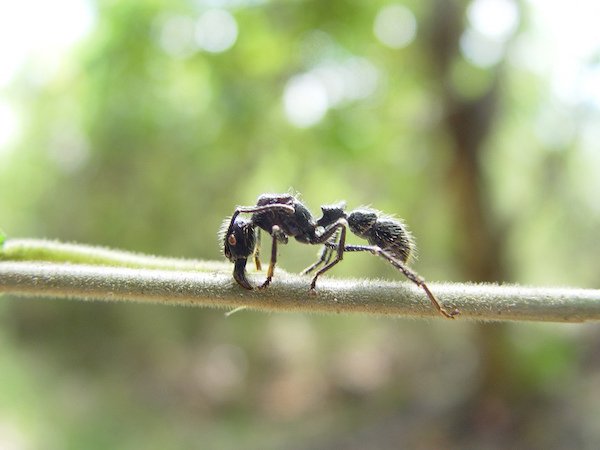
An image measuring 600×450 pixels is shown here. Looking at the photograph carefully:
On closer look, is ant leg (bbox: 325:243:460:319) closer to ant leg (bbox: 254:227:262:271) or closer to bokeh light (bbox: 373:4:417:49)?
ant leg (bbox: 254:227:262:271)

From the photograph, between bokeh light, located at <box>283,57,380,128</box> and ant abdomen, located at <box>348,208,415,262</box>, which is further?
bokeh light, located at <box>283,57,380,128</box>

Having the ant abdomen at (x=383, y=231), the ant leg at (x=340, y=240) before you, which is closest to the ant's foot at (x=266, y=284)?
the ant leg at (x=340, y=240)

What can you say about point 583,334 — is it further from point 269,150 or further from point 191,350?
point 191,350

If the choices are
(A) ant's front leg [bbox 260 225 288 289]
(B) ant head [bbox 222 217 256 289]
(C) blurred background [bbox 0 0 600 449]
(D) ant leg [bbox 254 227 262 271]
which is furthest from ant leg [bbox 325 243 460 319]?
(C) blurred background [bbox 0 0 600 449]

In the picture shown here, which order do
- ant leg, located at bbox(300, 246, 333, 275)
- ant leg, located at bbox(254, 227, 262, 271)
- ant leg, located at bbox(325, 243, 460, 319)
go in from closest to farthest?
ant leg, located at bbox(325, 243, 460, 319), ant leg, located at bbox(254, 227, 262, 271), ant leg, located at bbox(300, 246, 333, 275)

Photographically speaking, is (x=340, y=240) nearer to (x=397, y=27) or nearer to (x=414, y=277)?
(x=414, y=277)

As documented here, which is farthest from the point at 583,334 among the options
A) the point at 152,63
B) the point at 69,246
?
the point at 69,246

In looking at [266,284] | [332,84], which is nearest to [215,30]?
[332,84]
